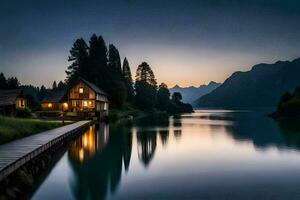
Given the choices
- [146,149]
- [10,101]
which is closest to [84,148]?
[146,149]

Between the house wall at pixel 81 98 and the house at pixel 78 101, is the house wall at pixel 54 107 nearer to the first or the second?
the house at pixel 78 101

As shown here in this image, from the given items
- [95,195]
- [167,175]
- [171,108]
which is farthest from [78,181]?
[171,108]

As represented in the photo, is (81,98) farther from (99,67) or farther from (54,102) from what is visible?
(99,67)

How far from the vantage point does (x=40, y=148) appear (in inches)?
1083

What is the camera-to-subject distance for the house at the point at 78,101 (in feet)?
288

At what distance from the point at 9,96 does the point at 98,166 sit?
4054 cm

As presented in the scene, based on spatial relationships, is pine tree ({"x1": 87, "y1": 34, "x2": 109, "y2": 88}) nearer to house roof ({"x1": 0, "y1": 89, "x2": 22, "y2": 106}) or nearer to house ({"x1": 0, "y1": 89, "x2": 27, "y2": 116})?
house ({"x1": 0, "y1": 89, "x2": 27, "y2": 116})

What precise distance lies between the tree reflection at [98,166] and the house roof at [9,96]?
65.8 ft

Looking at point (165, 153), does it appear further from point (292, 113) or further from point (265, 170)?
point (292, 113)

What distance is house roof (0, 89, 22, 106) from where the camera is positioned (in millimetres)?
60869

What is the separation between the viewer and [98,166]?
31.3 metres

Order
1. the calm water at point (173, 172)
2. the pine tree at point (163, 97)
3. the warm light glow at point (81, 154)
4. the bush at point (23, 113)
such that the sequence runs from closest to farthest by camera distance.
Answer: the calm water at point (173, 172)
the warm light glow at point (81, 154)
the bush at point (23, 113)
the pine tree at point (163, 97)

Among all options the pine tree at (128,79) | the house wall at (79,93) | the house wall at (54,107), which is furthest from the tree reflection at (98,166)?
the pine tree at (128,79)

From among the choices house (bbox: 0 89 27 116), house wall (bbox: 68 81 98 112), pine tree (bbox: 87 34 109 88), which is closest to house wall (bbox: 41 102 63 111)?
house wall (bbox: 68 81 98 112)
